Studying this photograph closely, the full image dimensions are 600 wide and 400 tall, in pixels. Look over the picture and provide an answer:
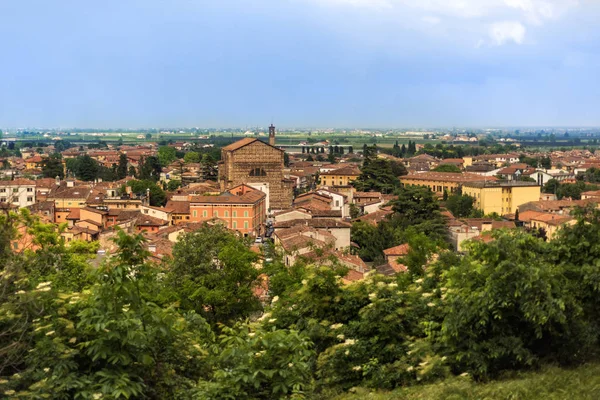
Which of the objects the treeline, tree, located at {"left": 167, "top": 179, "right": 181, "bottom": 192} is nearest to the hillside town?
tree, located at {"left": 167, "top": 179, "right": 181, "bottom": 192}

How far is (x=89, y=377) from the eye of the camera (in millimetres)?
4875

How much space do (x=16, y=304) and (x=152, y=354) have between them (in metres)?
1.17

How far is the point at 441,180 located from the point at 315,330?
155ft

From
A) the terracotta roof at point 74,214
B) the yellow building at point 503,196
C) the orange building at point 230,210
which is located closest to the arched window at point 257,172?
the orange building at point 230,210

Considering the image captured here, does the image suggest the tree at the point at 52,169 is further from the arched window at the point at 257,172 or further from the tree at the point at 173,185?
the arched window at the point at 257,172

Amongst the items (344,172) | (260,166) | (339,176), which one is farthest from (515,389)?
(344,172)

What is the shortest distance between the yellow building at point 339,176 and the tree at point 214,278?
1654 inches

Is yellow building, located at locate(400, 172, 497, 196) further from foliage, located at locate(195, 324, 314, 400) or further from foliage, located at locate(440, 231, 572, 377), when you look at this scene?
foliage, located at locate(195, 324, 314, 400)

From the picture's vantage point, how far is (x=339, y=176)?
180 feet

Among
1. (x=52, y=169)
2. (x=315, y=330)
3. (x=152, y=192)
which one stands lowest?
(x=152, y=192)

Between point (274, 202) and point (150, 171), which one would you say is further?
point (150, 171)

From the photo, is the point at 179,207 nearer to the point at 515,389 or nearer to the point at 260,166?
the point at 260,166

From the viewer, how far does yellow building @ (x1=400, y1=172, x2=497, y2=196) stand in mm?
50312

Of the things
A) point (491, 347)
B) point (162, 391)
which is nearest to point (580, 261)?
point (491, 347)
